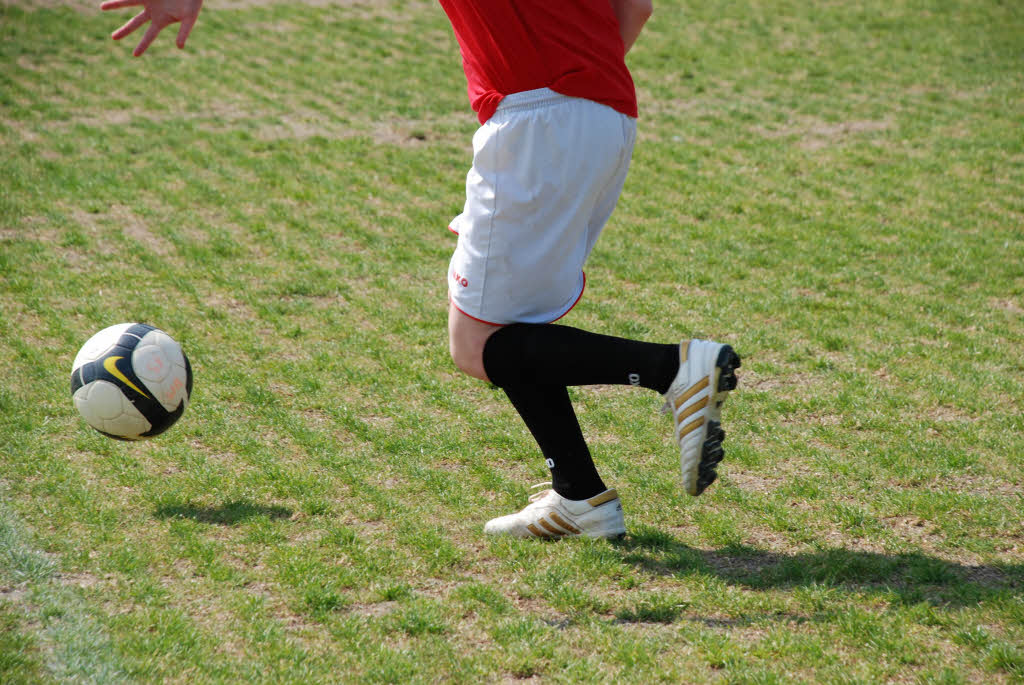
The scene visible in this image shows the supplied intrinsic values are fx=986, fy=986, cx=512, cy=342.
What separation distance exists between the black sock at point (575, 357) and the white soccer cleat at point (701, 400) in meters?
0.05

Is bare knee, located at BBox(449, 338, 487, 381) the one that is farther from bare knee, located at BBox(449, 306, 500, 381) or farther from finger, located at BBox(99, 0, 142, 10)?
finger, located at BBox(99, 0, 142, 10)

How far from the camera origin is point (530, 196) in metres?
3.01

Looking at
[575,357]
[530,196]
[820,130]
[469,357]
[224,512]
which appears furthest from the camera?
[820,130]

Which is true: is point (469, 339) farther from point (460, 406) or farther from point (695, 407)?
point (460, 406)

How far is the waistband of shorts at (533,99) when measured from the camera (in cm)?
304

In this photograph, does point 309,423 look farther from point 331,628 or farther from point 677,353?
point 677,353

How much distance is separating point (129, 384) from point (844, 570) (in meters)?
2.67

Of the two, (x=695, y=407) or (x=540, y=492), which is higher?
(x=695, y=407)

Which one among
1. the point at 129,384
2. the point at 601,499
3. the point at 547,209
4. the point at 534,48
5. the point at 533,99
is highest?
the point at 534,48

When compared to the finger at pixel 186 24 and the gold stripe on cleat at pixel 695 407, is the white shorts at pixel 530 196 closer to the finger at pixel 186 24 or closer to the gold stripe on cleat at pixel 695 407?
the gold stripe on cleat at pixel 695 407

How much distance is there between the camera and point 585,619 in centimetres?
306

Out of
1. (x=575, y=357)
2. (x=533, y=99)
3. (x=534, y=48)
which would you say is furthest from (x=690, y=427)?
(x=534, y=48)

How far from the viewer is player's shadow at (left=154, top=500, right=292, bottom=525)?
3662mm

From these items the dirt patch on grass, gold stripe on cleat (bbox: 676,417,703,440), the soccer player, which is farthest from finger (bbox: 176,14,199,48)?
the dirt patch on grass
